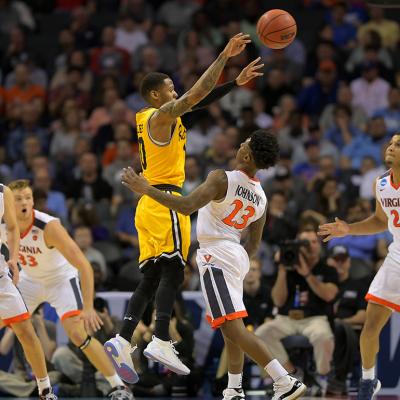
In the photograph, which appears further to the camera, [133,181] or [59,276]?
[59,276]

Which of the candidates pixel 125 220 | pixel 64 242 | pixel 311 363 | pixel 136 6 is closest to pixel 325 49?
pixel 136 6

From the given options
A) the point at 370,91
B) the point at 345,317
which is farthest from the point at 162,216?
the point at 370,91

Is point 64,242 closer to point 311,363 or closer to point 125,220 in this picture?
point 311,363

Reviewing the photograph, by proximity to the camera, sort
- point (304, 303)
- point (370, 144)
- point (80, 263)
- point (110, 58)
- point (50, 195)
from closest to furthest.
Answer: point (80, 263) → point (304, 303) → point (50, 195) → point (370, 144) → point (110, 58)

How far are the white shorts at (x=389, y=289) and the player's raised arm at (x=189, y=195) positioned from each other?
1630 mm

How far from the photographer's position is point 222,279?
938 centimetres

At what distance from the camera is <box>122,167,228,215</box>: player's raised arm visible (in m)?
8.52

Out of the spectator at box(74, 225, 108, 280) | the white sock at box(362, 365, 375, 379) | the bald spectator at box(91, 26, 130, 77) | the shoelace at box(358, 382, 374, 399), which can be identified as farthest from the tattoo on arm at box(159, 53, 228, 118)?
the bald spectator at box(91, 26, 130, 77)

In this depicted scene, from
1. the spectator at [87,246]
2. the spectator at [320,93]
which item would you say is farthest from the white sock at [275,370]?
the spectator at [320,93]

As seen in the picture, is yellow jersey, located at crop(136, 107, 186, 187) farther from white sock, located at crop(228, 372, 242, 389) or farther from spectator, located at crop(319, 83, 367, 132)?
spectator, located at crop(319, 83, 367, 132)

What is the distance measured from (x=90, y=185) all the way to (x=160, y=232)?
7.11m

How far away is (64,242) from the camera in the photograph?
10734 mm

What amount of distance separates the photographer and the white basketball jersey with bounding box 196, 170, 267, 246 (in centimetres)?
268

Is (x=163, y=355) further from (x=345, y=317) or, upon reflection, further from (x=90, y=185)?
(x=90, y=185)
